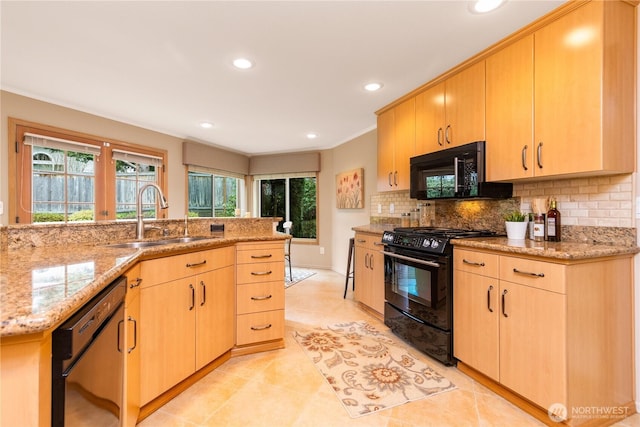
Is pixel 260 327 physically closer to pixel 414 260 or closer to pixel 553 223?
pixel 414 260

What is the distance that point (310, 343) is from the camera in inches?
101

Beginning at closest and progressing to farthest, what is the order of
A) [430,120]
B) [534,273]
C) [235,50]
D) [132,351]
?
[132,351] < [534,273] < [235,50] < [430,120]

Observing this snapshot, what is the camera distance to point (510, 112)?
79.7 inches

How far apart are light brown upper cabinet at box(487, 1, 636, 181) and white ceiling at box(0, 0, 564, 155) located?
21 centimetres

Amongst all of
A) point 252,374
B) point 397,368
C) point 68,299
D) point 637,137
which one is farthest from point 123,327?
point 637,137

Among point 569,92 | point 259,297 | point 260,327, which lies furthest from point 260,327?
point 569,92

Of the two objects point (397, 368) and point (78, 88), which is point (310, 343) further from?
point (78, 88)

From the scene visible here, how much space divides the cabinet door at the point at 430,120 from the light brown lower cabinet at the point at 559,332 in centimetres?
122

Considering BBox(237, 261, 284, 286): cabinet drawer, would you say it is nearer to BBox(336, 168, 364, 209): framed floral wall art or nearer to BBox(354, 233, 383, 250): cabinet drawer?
BBox(354, 233, 383, 250): cabinet drawer

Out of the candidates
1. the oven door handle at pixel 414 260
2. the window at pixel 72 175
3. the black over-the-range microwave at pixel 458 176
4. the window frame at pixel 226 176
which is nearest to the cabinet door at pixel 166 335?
the oven door handle at pixel 414 260

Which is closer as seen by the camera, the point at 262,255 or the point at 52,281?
the point at 52,281

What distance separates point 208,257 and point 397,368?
155cm

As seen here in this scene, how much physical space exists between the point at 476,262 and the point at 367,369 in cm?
106

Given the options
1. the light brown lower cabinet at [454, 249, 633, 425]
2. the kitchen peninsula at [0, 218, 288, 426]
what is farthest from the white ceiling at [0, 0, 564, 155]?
the light brown lower cabinet at [454, 249, 633, 425]
